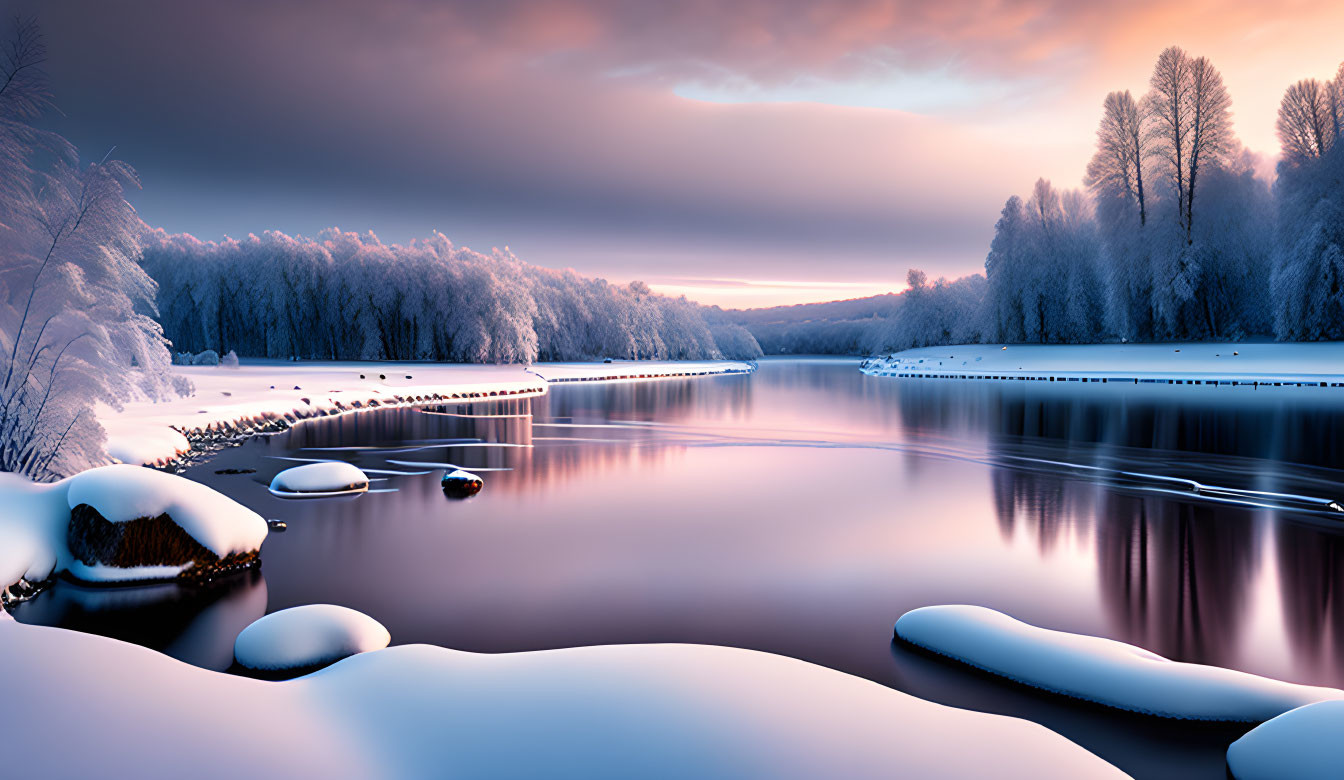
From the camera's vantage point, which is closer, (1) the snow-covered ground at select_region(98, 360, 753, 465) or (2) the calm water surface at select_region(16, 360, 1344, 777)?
(2) the calm water surface at select_region(16, 360, 1344, 777)

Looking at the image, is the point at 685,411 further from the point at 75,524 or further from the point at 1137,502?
the point at 75,524

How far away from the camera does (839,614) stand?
6.59 m

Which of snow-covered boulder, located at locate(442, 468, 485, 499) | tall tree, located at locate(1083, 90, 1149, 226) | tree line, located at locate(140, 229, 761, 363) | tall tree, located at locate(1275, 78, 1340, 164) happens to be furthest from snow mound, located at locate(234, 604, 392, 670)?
tall tree, located at locate(1083, 90, 1149, 226)

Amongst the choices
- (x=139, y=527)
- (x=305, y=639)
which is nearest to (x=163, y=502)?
(x=139, y=527)

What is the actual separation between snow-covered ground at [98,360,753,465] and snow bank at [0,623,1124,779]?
24.5ft

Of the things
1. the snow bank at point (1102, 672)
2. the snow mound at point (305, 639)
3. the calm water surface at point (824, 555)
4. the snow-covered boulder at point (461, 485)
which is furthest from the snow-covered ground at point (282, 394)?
the snow bank at point (1102, 672)

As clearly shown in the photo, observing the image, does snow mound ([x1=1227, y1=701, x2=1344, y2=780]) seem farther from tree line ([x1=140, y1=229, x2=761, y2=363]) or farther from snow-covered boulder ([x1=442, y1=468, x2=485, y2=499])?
tree line ([x1=140, y1=229, x2=761, y2=363])

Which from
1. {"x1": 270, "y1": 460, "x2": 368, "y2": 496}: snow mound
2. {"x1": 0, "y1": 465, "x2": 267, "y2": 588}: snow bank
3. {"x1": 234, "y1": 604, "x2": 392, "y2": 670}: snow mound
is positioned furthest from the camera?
{"x1": 270, "y1": 460, "x2": 368, "y2": 496}: snow mound

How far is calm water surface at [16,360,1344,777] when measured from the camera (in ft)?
19.3

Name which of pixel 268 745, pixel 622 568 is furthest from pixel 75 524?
pixel 268 745

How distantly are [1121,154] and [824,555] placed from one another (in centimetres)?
5285

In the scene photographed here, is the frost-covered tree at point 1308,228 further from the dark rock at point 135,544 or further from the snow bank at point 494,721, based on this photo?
the dark rock at point 135,544

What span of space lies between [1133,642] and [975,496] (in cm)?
629

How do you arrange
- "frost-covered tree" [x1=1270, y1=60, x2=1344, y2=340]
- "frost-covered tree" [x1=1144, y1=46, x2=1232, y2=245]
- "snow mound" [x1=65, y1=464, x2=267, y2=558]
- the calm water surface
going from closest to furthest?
the calm water surface, "snow mound" [x1=65, y1=464, x2=267, y2=558], "frost-covered tree" [x1=1270, y1=60, x2=1344, y2=340], "frost-covered tree" [x1=1144, y1=46, x2=1232, y2=245]
